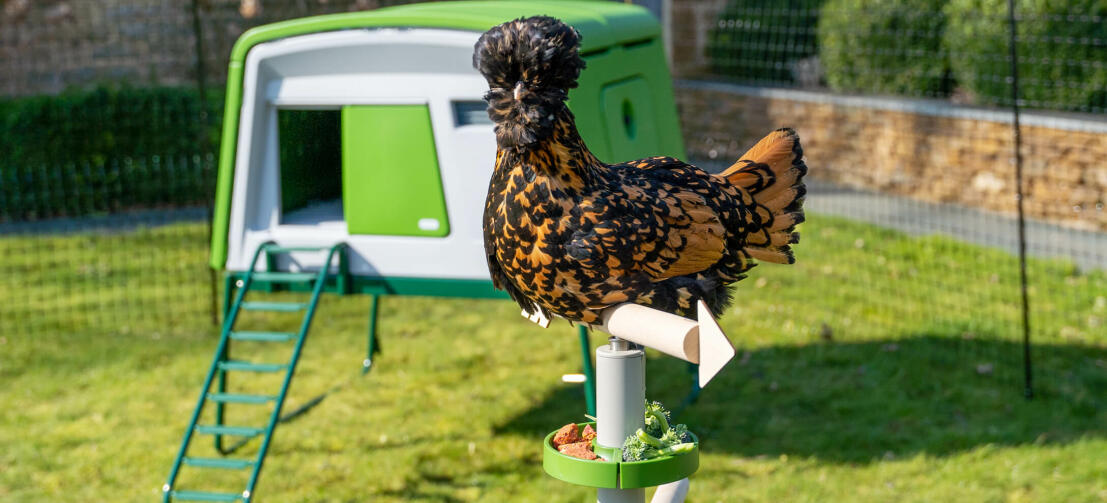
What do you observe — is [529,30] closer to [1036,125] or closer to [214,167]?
[1036,125]

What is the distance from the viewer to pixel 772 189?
2.97 meters

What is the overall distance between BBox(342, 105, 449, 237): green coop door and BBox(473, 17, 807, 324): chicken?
2091mm

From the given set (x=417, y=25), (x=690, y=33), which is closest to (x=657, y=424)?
(x=417, y=25)

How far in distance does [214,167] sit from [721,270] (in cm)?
920

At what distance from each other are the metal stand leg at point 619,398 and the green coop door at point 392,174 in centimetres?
258

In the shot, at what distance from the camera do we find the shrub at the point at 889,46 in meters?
9.70

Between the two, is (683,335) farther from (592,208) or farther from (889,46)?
(889,46)

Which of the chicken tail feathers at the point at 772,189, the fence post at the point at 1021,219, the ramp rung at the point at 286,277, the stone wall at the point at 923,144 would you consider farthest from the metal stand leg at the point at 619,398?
the stone wall at the point at 923,144

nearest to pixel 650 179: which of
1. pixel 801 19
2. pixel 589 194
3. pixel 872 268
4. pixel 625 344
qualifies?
pixel 589 194

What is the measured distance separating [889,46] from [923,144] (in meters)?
1.07

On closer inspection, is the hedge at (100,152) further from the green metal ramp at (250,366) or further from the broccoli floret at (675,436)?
the broccoli floret at (675,436)

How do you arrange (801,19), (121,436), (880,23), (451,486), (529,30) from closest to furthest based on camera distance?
(529,30) → (451,486) → (121,436) → (880,23) → (801,19)

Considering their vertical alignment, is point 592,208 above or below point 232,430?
above

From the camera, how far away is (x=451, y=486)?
506 cm
